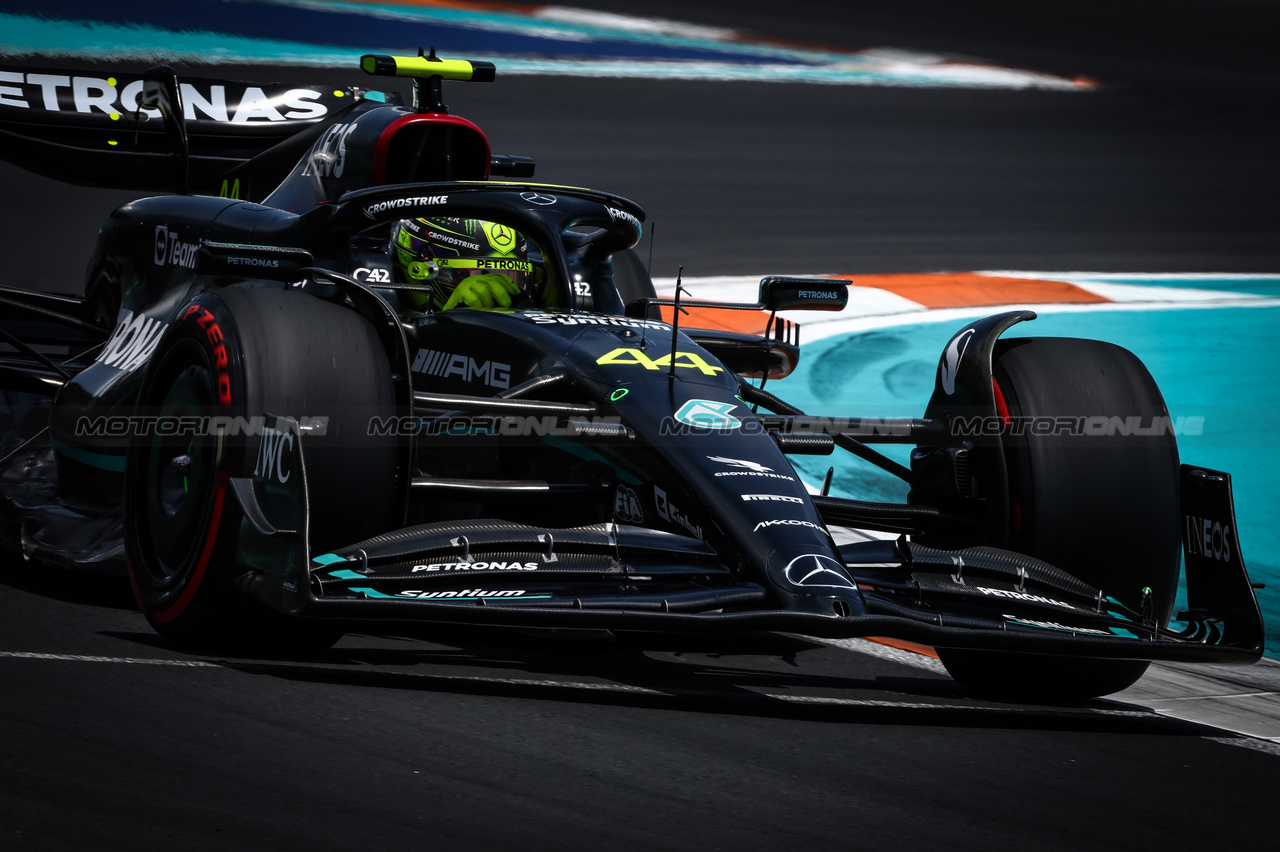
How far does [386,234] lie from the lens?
6156 millimetres

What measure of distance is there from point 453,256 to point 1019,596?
2704 mm

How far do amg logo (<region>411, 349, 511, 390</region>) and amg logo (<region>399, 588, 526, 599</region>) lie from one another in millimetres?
1162

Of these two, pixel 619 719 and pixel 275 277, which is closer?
pixel 619 719

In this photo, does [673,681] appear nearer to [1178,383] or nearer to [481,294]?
[481,294]

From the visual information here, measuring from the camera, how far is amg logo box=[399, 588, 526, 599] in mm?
4180

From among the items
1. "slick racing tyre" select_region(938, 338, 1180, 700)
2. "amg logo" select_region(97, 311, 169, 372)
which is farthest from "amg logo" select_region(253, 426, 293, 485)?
"slick racing tyre" select_region(938, 338, 1180, 700)

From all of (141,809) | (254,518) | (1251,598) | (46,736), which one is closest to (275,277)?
(254,518)

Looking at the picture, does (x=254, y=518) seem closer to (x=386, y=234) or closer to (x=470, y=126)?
(x=386, y=234)

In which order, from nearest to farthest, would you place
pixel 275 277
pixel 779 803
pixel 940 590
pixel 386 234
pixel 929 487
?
pixel 779 803 < pixel 940 590 < pixel 275 277 < pixel 929 487 < pixel 386 234

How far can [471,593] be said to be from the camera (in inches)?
165

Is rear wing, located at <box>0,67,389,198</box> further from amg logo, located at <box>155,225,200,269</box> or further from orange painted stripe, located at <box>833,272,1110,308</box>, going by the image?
orange painted stripe, located at <box>833,272,1110,308</box>

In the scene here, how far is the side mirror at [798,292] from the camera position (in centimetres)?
577

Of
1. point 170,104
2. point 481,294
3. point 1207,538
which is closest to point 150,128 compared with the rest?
point 170,104

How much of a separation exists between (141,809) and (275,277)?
213cm
